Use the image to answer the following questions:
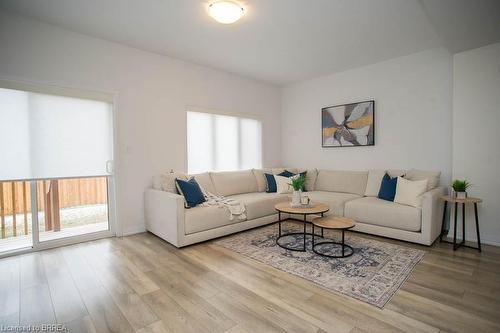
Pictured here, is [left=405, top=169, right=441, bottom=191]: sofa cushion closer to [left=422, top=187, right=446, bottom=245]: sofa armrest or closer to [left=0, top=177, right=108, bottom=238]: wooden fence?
[left=422, top=187, right=446, bottom=245]: sofa armrest

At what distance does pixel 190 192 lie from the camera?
3.38 meters

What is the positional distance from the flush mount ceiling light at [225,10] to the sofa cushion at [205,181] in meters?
2.28

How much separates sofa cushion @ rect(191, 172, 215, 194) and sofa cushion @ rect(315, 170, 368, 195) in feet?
6.79

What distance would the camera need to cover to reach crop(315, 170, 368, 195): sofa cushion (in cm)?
433

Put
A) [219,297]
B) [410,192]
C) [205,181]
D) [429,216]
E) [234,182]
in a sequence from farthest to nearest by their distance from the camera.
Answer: [234,182] → [205,181] → [410,192] → [429,216] → [219,297]

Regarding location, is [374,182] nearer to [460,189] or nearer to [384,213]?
[384,213]

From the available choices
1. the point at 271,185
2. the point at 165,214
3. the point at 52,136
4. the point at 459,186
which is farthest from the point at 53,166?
the point at 459,186

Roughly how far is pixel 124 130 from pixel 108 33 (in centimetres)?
123

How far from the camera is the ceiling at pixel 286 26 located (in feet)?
8.35

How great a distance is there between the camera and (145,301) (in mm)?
1973

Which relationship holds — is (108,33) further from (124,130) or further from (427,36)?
(427,36)

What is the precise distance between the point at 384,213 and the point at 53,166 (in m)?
4.21

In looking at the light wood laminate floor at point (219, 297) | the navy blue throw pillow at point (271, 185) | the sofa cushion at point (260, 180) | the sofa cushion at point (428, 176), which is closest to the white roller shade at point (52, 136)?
the light wood laminate floor at point (219, 297)

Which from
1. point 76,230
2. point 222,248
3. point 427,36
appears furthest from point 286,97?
point 76,230
